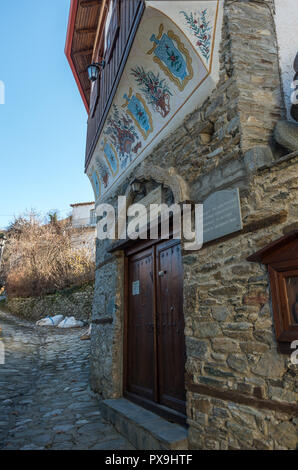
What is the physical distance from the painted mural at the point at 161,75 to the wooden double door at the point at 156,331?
1549mm

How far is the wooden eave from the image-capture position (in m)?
6.38

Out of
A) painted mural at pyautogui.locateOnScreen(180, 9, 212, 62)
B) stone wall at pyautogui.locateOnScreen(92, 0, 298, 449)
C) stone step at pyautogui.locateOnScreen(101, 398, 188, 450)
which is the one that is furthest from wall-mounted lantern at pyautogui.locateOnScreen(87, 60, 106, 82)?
stone step at pyautogui.locateOnScreen(101, 398, 188, 450)

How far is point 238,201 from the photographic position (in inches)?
104

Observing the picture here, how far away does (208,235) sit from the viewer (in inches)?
114

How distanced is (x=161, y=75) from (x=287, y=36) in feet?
4.63

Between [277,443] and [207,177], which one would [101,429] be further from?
[207,177]

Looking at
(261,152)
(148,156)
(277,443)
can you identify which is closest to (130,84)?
(148,156)

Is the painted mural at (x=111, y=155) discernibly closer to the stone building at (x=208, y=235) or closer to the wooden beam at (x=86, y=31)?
the stone building at (x=208, y=235)

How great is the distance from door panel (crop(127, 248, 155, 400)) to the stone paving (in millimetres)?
622

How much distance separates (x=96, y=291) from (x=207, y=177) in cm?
334

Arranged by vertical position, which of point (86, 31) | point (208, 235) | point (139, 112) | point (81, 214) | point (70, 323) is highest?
point (81, 214)

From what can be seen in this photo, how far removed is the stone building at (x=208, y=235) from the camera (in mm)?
2289

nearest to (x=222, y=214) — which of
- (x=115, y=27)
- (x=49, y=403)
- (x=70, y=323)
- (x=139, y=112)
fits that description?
(x=139, y=112)

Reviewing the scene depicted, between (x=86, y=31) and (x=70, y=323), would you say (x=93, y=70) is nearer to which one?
(x=86, y=31)
